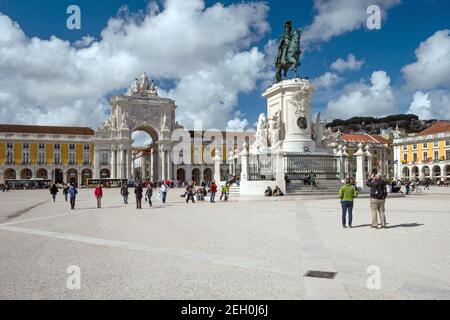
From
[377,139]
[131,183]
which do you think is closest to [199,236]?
[131,183]

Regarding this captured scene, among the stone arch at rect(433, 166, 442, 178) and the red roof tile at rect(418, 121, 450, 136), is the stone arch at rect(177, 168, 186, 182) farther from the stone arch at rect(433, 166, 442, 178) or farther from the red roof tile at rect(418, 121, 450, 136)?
the stone arch at rect(433, 166, 442, 178)

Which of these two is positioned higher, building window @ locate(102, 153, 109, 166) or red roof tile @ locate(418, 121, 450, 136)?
red roof tile @ locate(418, 121, 450, 136)

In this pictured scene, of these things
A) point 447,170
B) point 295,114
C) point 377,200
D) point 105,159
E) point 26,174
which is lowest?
point 377,200

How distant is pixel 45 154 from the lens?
7625cm

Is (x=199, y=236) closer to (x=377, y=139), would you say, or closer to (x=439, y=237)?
(x=439, y=237)

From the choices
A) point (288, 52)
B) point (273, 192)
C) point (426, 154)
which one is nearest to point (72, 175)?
point (288, 52)

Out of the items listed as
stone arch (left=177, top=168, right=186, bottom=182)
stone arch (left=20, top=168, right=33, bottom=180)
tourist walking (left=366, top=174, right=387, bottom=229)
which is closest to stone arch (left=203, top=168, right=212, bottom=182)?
stone arch (left=177, top=168, right=186, bottom=182)

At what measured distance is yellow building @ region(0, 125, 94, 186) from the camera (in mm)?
74125

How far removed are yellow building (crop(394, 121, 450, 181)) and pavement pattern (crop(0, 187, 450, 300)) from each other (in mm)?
66176

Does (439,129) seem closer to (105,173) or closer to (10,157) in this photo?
(105,173)

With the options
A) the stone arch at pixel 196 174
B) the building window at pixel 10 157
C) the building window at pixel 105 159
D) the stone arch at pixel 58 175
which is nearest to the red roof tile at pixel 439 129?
the stone arch at pixel 196 174

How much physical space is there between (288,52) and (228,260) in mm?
20857

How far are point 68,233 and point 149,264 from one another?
4.38 m

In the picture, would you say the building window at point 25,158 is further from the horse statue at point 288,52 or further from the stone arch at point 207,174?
the horse statue at point 288,52
